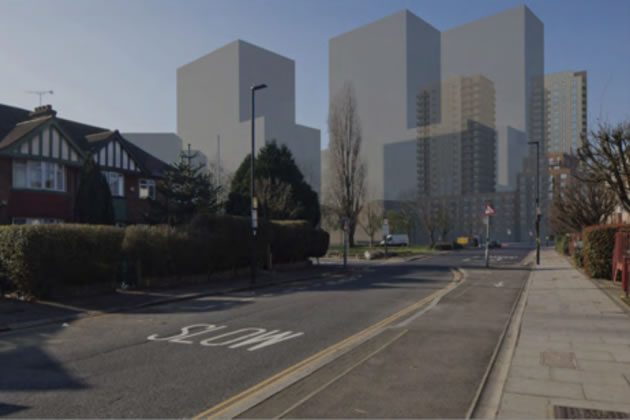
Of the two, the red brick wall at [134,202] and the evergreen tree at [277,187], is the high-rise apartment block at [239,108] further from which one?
the red brick wall at [134,202]

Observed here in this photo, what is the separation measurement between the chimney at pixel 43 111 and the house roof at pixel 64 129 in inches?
6.5

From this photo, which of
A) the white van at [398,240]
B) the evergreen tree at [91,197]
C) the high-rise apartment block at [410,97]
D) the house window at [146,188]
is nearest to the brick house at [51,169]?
the house window at [146,188]

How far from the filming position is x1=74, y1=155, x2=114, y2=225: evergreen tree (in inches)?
1014

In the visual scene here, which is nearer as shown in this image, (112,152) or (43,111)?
(43,111)

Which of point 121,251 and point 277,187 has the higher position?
point 277,187

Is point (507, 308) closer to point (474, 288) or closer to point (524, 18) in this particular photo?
point (474, 288)

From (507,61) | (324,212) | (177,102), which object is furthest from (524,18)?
(324,212)

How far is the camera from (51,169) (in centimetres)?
2684

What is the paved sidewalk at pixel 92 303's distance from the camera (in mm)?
12326

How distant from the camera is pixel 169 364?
25.4 feet

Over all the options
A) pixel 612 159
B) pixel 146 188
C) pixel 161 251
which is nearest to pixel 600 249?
pixel 612 159

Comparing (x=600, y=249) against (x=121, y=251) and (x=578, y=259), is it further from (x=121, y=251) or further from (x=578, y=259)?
(x=121, y=251)

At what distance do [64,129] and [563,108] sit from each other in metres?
180

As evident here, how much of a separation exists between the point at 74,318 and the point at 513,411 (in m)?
11.2
